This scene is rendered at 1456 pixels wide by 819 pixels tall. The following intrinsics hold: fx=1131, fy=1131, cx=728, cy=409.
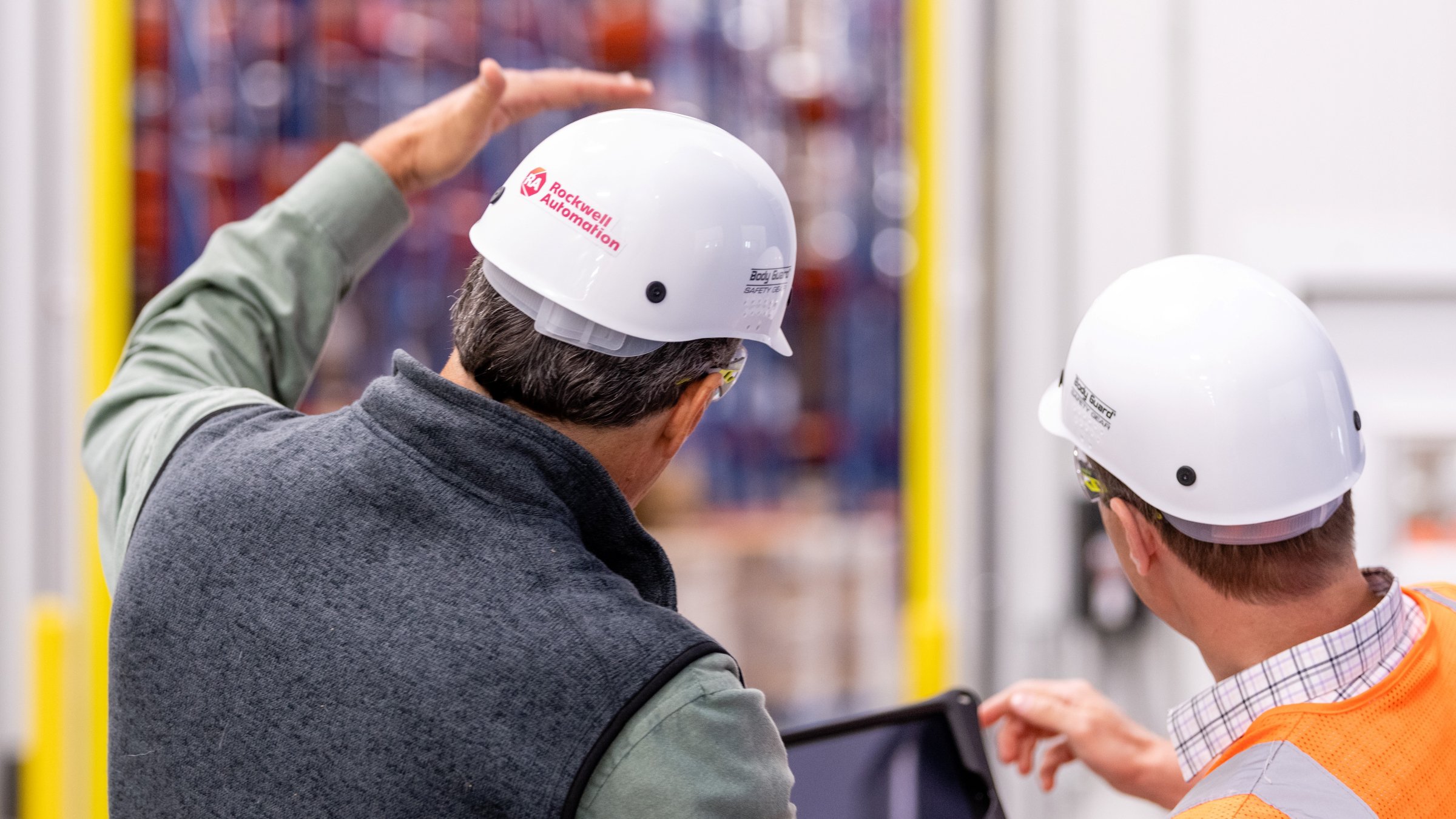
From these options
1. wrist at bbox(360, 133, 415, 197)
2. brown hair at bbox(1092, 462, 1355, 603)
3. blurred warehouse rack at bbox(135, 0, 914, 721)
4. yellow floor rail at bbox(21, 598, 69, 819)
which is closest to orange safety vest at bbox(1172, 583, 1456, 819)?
brown hair at bbox(1092, 462, 1355, 603)

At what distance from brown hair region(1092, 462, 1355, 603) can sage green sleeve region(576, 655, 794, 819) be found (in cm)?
57

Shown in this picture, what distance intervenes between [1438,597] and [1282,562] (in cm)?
30

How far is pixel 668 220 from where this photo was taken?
3.67ft

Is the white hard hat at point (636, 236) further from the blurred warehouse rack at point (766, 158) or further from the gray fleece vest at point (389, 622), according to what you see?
the blurred warehouse rack at point (766, 158)

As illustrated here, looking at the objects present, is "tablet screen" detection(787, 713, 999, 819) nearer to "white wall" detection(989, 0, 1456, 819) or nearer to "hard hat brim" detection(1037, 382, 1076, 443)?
"hard hat brim" detection(1037, 382, 1076, 443)

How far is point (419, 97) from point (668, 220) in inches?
76.3

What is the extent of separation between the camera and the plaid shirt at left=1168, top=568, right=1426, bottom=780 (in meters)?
1.13

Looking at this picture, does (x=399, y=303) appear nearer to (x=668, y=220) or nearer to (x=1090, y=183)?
(x=1090, y=183)

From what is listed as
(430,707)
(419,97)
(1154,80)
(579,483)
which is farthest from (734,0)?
(430,707)

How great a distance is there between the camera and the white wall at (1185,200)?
2.53 metres

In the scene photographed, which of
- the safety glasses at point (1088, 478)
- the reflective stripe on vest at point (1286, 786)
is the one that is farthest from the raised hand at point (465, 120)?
the reflective stripe on vest at point (1286, 786)

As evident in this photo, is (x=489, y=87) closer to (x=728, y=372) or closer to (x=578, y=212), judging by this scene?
(x=578, y=212)

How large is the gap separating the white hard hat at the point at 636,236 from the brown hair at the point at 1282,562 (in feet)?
1.85

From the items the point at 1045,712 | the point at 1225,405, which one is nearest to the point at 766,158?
the point at 1045,712
